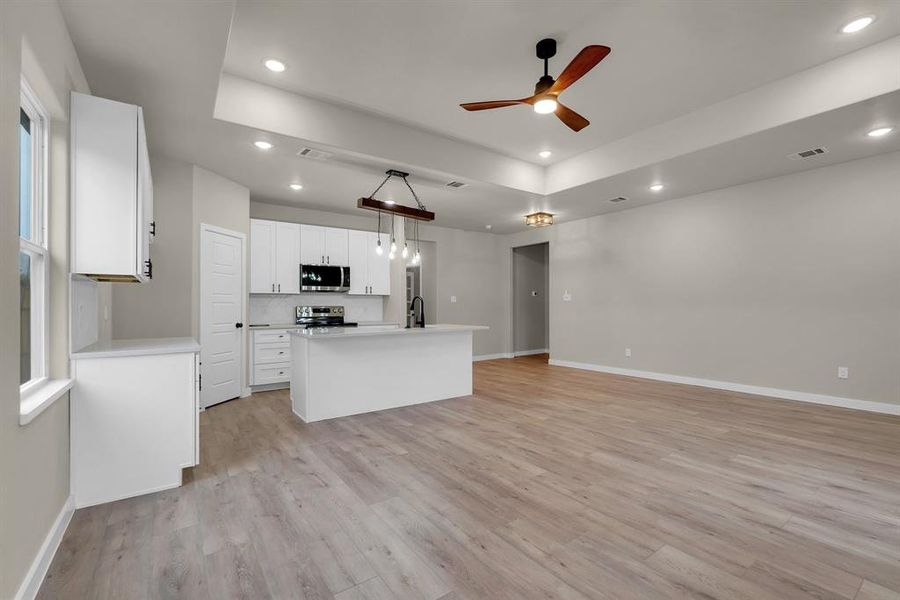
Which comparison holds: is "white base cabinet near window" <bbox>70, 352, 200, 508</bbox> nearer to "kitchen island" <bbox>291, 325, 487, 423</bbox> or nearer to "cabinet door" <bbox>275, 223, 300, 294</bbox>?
"kitchen island" <bbox>291, 325, 487, 423</bbox>

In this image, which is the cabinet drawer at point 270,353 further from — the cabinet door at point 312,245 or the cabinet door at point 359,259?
the cabinet door at point 359,259

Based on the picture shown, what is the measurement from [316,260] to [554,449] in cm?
460

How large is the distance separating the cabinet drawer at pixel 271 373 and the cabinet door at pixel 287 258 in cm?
111

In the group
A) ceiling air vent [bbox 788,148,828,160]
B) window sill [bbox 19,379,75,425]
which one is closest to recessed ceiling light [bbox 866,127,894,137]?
ceiling air vent [bbox 788,148,828,160]

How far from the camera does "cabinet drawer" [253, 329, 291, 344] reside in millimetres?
5441

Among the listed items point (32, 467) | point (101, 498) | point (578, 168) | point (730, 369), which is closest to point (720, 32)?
point (578, 168)

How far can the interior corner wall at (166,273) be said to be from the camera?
409 centimetres

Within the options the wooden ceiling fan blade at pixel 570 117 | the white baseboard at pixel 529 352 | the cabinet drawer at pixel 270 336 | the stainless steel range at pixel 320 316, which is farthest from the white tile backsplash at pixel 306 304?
the wooden ceiling fan blade at pixel 570 117

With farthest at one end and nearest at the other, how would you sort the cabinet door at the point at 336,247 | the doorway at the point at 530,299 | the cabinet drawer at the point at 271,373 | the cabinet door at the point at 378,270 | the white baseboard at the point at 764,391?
1. the doorway at the point at 530,299
2. the cabinet door at the point at 378,270
3. the cabinet door at the point at 336,247
4. the cabinet drawer at the point at 271,373
5. the white baseboard at the point at 764,391

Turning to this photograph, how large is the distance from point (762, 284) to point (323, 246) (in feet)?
20.4

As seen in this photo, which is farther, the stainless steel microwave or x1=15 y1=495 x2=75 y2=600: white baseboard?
the stainless steel microwave

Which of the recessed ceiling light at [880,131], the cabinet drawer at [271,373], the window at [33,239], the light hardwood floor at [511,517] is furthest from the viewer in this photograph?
the cabinet drawer at [271,373]

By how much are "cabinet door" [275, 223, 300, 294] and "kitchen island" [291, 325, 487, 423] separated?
1.76 metres

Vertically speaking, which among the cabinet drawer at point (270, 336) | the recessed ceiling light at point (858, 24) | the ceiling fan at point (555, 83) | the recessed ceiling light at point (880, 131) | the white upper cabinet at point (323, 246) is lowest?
the cabinet drawer at point (270, 336)
